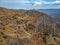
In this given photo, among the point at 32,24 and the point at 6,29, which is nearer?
the point at 6,29

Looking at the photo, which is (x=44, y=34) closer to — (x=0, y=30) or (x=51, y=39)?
(x=51, y=39)

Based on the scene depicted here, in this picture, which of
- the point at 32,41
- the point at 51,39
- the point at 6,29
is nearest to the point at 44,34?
the point at 51,39

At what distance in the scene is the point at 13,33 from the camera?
12419 cm

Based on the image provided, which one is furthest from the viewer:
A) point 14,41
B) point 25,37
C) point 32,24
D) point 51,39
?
point 32,24

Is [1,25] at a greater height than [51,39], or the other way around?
→ [1,25]

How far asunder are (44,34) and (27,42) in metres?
26.1

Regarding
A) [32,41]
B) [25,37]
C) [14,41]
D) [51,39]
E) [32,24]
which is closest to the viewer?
[14,41]

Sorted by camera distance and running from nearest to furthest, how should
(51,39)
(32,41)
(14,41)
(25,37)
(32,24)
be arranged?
(14,41) < (25,37) < (32,41) < (51,39) < (32,24)

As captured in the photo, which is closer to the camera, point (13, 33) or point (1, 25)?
point (13, 33)

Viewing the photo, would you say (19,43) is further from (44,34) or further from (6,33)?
(44,34)

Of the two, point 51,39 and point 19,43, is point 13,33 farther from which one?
point 51,39

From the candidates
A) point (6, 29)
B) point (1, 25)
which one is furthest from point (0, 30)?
point (1, 25)

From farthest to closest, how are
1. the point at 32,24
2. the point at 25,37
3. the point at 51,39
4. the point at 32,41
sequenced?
1. the point at 32,24
2. the point at 51,39
3. the point at 32,41
4. the point at 25,37

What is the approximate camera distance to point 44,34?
140 m
